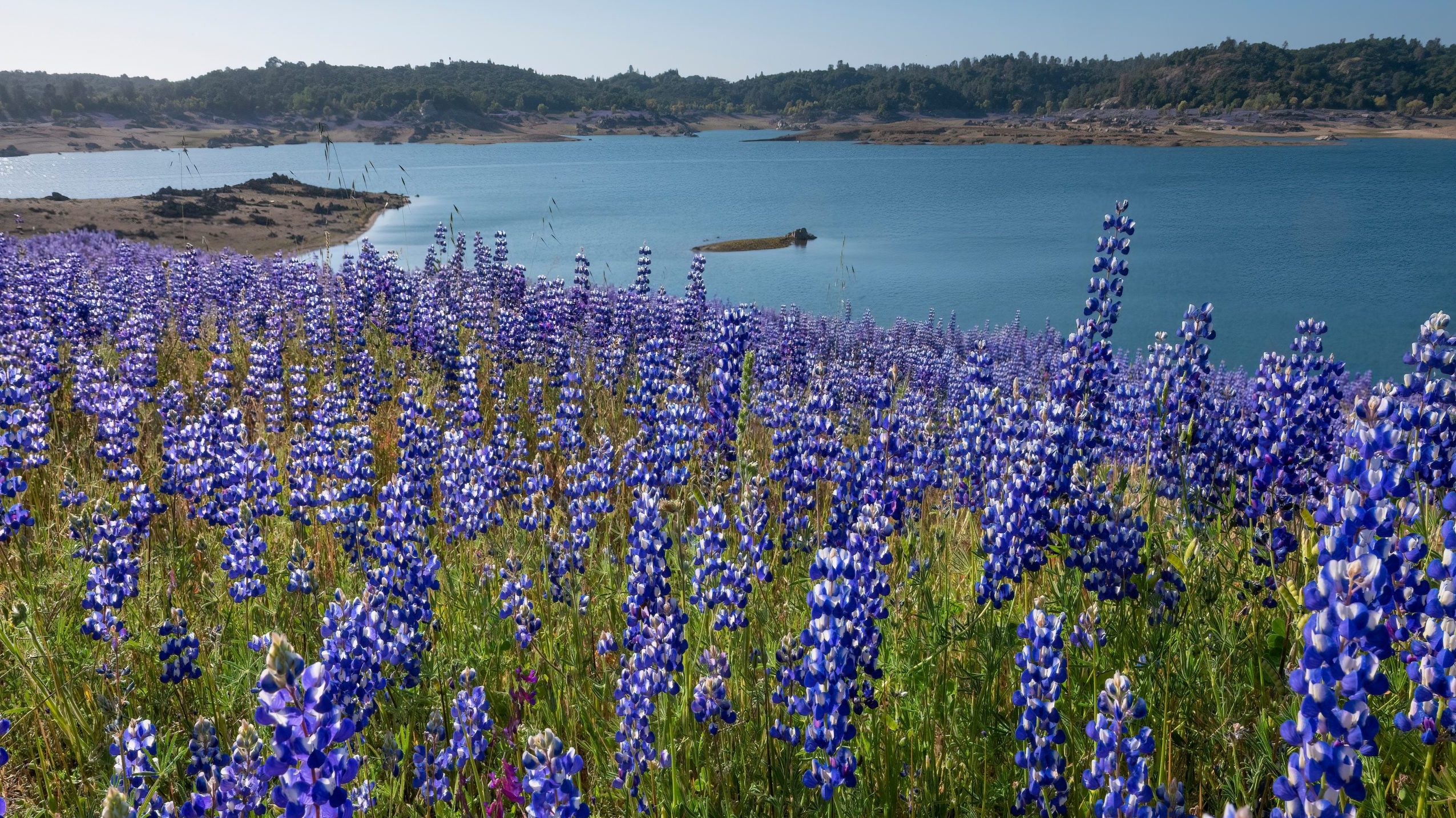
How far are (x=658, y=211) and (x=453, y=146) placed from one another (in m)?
73.7

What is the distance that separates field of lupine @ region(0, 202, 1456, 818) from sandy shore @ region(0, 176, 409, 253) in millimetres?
17861

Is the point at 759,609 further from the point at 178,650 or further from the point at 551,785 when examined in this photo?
the point at 178,650

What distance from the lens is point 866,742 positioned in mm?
2926

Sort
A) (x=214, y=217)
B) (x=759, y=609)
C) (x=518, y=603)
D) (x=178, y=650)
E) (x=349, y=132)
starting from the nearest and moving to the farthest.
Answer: (x=178, y=650) → (x=759, y=609) → (x=518, y=603) → (x=214, y=217) → (x=349, y=132)

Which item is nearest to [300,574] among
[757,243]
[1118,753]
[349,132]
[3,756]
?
[3,756]

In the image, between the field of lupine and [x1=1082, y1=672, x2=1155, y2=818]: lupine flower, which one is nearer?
[x1=1082, y1=672, x2=1155, y2=818]: lupine flower

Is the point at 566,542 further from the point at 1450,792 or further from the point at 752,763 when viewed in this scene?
the point at 1450,792

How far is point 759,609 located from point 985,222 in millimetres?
44346

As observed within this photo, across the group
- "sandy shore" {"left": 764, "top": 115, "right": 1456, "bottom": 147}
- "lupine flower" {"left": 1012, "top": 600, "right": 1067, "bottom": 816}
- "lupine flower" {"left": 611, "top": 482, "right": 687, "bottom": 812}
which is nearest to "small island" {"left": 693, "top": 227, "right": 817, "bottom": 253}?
"lupine flower" {"left": 611, "top": 482, "right": 687, "bottom": 812}

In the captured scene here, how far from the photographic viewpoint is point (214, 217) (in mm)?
26094

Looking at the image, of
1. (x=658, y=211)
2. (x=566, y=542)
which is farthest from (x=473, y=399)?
(x=658, y=211)

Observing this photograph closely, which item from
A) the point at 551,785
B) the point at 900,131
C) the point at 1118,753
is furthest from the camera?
the point at 900,131

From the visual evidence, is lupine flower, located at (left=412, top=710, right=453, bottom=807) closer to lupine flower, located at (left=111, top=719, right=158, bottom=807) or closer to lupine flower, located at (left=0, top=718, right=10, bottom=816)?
lupine flower, located at (left=111, top=719, right=158, bottom=807)

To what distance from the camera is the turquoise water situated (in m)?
25.5
